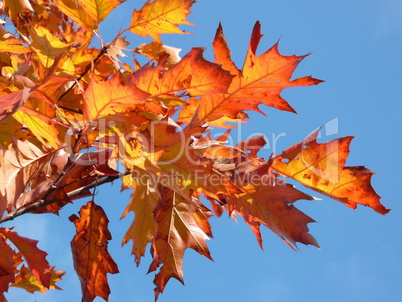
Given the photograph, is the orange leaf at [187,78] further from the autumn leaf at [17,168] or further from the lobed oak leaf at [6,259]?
the lobed oak leaf at [6,259]

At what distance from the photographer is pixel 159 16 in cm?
115

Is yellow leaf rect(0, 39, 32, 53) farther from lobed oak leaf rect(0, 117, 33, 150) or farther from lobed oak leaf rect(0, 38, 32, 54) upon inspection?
lobed oak leaf rect(0, 117, 33, 150)

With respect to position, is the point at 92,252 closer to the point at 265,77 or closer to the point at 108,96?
the point at 108,96

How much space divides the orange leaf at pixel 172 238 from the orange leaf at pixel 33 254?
23 cm

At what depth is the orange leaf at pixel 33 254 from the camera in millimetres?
895

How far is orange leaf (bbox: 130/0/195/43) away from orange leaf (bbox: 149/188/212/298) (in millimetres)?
443

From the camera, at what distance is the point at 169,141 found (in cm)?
78

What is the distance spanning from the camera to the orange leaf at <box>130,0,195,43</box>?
3.76ft

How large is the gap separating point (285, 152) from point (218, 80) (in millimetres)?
223

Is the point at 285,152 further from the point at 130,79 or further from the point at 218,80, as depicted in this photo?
the point at 130,79

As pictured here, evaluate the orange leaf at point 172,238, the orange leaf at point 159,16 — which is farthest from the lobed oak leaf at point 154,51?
the orange leaf at point 172,238

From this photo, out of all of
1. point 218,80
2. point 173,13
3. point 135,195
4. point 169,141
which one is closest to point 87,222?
point 135,195

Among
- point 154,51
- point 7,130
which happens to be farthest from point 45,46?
point 154,51

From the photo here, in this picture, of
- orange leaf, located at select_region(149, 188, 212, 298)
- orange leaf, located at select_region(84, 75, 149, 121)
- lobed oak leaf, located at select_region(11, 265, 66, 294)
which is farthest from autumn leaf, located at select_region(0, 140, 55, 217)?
lobed oak leaf, located at select_region(11, 265, 66, 294)
